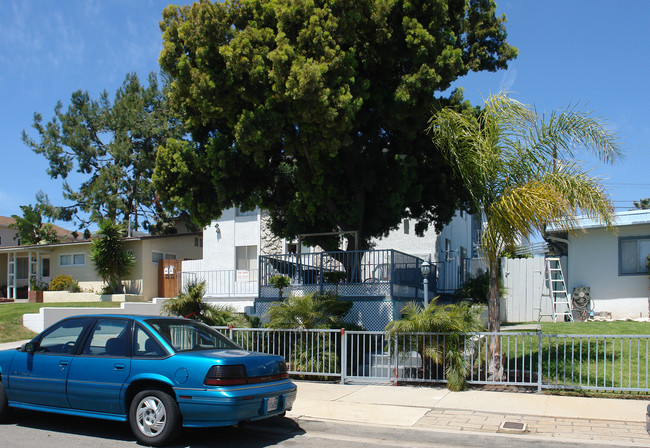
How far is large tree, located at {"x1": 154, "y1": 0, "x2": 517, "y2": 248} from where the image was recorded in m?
13.1

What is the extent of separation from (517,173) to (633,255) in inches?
388

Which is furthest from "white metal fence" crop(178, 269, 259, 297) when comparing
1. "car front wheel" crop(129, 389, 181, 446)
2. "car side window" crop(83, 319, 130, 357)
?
"car front wheel" crop(129, 389, 181, 446)

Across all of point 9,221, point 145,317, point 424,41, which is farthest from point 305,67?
point 9,221

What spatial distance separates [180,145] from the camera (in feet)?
52.5

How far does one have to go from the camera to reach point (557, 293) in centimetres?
2011

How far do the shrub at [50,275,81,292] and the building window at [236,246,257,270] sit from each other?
30.9ft

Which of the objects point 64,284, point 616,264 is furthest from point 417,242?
point 64,284

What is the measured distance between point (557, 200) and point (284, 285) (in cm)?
833

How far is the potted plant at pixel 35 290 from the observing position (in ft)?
96.5

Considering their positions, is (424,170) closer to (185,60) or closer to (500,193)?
(500,193)

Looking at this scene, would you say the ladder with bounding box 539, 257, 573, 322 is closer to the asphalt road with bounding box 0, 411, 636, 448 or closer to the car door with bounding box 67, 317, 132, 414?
the asphalt road with bounding box 0, 411, 636, 448

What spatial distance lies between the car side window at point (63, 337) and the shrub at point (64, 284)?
23285mm

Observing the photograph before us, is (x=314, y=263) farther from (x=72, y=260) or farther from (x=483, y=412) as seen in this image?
(x=72, y=260)

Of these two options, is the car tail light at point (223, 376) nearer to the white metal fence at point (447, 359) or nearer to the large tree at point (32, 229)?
the white metal fence at point (447, 359)
